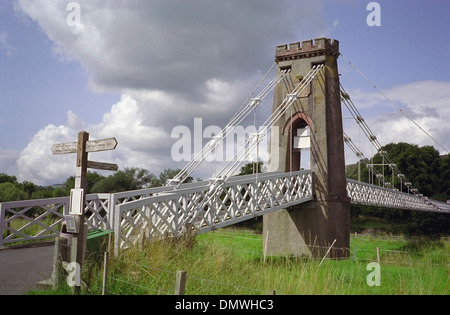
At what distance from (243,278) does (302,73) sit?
12.1 meters

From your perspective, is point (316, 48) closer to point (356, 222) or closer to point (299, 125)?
point (299, 125)

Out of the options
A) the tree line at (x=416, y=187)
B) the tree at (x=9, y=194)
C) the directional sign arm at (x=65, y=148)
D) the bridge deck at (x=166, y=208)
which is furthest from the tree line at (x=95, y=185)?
the directional sign arm at (x=65, y=148)

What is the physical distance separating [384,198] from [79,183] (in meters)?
20.8

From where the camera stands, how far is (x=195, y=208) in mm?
10711

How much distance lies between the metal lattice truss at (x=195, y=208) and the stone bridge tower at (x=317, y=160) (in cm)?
125

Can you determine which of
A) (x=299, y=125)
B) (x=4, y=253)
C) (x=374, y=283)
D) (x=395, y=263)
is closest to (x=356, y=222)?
(x=299, y=125)

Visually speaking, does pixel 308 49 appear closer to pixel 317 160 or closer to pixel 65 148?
pixel 317 160

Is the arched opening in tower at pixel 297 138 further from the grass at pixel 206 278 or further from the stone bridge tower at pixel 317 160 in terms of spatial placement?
the grass at pixel 206 278

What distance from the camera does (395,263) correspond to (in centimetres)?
1299

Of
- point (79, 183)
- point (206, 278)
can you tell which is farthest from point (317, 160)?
point (79, 183)

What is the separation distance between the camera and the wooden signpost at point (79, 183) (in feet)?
21.6

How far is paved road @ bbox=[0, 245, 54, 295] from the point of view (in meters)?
6.63

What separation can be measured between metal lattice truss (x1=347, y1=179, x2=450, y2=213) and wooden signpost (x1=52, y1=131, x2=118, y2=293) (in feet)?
47.8
